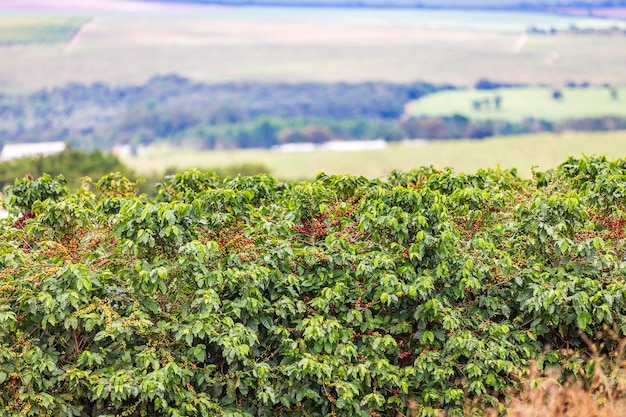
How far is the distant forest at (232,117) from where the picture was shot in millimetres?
59031

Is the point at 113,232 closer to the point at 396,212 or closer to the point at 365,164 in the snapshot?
the point at 396,212

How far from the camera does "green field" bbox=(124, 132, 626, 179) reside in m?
46.7

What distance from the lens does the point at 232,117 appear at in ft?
222

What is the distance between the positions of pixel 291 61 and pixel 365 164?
25.1 metres

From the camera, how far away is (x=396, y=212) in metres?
5.84

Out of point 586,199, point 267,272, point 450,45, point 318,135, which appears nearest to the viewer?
point 267,272

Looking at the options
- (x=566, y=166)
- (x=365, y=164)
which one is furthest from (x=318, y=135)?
(x=566, y=166)

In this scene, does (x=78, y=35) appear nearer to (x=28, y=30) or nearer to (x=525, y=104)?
(x=28, y=30)

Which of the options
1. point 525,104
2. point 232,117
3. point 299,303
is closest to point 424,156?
point 525,104

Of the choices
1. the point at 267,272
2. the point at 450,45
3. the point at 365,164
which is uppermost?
the point at 267,272

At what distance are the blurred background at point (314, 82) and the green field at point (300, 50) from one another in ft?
0.38

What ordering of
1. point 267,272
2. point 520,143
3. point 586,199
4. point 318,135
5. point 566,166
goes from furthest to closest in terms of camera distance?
point 318,135 → point 520,143 → point 566,166 → point 586,199 → point 267,272

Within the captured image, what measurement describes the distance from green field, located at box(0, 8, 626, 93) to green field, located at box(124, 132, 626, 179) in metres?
12.3

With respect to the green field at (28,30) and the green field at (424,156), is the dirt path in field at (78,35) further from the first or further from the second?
the green field at (424,156)
